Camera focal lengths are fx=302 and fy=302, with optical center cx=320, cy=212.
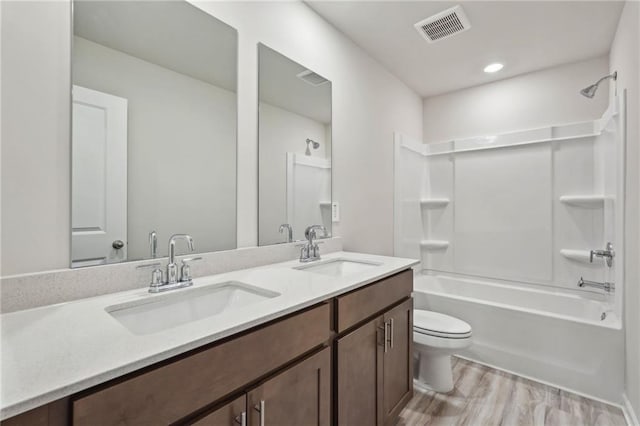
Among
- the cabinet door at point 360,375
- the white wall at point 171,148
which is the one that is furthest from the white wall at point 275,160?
the cabinet door at point 360,375

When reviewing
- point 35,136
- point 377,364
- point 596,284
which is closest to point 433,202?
point 596,284

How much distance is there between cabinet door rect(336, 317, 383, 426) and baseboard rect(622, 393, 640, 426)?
4.76ft

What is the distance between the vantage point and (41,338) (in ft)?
2.33

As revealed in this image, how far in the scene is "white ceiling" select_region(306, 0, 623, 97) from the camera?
1976 millimetres

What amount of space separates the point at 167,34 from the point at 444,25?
1.85 m

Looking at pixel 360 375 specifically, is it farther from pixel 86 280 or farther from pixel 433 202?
pixel 433 202

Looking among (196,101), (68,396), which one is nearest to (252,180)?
(196,101)

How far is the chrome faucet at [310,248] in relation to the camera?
177cm

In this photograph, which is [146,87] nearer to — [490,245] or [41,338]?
[41,338]

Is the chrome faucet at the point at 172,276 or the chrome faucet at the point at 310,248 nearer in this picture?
the chrome faucet at the point at 172,276

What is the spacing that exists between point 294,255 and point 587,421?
196 cm

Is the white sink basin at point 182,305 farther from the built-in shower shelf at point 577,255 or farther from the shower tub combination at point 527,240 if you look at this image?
the built-in shower shelf at point 577,255

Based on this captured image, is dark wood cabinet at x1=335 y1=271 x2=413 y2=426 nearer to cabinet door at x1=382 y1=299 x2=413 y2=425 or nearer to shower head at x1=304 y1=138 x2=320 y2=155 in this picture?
cabinet door at x1=382 y1=299 x2=413 y2=425

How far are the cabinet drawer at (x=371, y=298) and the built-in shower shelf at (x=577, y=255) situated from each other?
1.88 meters
